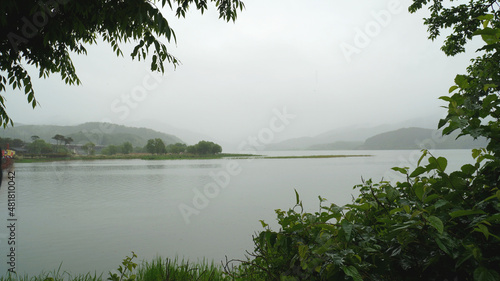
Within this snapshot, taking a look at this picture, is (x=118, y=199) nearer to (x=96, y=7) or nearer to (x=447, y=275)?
(x=96, y=7)

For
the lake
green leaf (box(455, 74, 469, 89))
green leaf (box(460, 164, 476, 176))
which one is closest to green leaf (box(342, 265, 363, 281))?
green leaf (box(460, 164, 476, 176))

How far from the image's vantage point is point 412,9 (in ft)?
18.6

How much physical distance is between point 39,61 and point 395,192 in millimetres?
4590

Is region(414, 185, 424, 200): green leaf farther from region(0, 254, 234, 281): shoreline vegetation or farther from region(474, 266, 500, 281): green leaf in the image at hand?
region(0, 254, 234, 281): shoreline vegetation

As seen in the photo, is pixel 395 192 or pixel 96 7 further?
pixel 96 7

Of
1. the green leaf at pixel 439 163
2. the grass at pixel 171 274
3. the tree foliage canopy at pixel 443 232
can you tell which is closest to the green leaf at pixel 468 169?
the tree foliage canopy at pixel 443 232

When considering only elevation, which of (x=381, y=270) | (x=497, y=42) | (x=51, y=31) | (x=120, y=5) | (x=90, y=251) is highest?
(x=120, y=5)

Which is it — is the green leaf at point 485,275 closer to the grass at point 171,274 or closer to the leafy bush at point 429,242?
the leafy bush at point 429,242

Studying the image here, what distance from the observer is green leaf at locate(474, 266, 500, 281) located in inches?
27.2

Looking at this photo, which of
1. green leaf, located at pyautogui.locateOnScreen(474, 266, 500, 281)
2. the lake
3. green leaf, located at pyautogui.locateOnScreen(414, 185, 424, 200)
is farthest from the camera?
the lake

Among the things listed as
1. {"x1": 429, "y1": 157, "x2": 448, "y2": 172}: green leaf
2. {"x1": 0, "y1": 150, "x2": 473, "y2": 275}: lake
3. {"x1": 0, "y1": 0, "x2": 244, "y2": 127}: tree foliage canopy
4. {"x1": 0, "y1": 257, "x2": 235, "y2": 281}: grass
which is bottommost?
{"x1": 0, "y1": 150, "x2": 473, "y2": 275}: lake

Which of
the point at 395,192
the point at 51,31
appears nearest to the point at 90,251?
the point at 51,31

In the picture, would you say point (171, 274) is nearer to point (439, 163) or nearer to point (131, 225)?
point (439, 163)

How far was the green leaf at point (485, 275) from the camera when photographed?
0.69 metres
